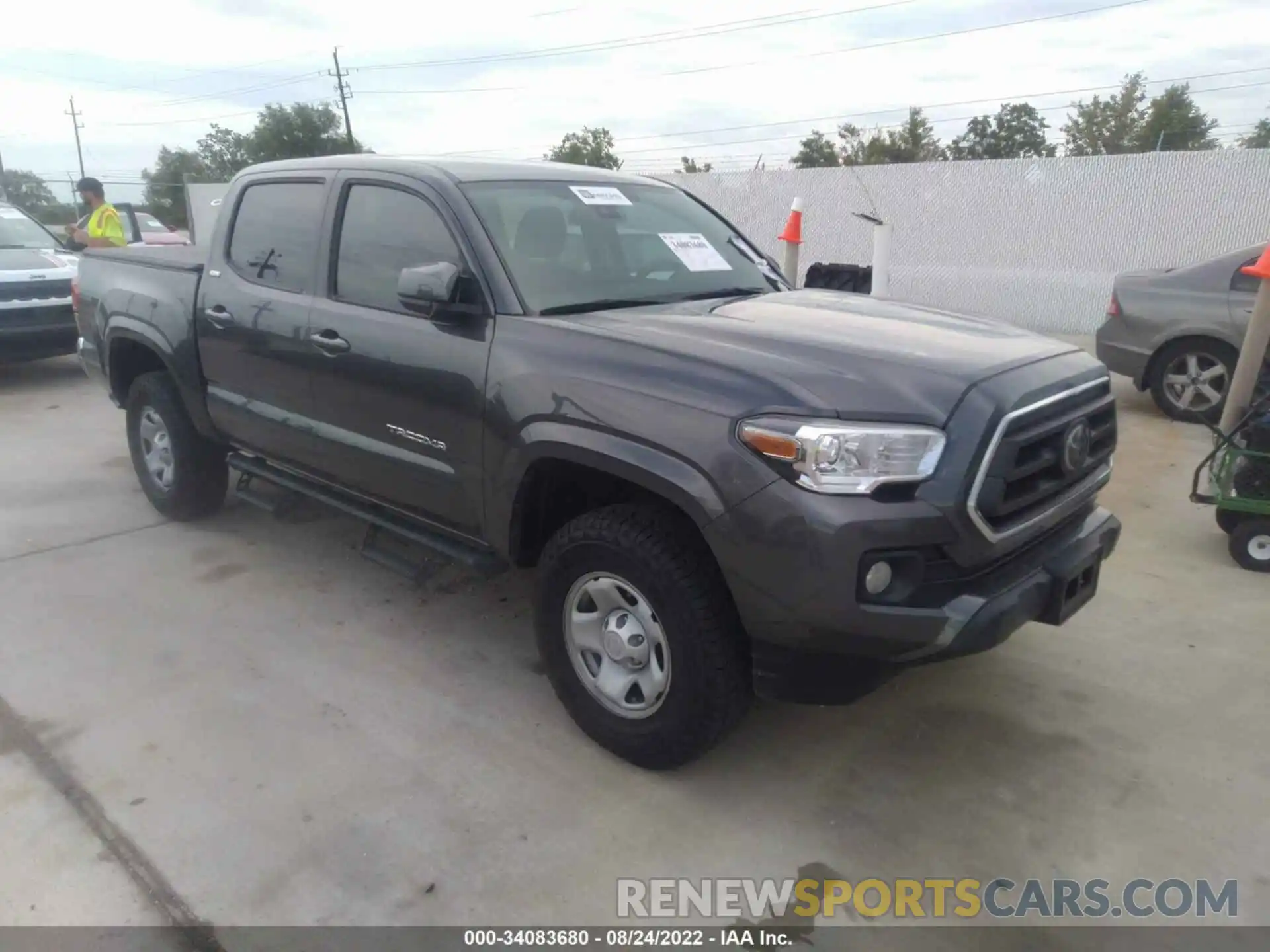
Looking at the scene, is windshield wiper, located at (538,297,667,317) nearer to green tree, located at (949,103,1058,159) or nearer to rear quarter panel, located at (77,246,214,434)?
rear quarter panel, located at (77,246,214,434)

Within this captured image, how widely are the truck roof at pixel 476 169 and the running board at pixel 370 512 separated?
1.34 meters

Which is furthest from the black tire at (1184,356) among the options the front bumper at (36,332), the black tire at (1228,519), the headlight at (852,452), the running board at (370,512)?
the front bumper at (36,332)

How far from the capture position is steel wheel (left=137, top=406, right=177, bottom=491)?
16.9 feet

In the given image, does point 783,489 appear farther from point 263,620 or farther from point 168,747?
point 263,620

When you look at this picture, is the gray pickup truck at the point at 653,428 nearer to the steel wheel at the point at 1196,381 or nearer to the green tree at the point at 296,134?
the steel wheel at the point at 1196,381

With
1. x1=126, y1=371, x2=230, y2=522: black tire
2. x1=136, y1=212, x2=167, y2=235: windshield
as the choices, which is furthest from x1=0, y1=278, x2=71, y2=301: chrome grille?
x1=136, y1=212, x2=167, y2=235: windshield

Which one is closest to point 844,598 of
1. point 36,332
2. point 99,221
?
point 36,332

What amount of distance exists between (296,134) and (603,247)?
59.9 m

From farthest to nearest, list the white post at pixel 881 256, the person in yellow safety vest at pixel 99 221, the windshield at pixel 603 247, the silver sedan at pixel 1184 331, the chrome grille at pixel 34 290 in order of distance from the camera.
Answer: the person in yellow safety vest at pixel 99 221 → the chrome grille at pixel 34 290 → the silver sedan at pixel 1184 331 → the white post at pixel 881 256 → the windshield at pixel 603 247

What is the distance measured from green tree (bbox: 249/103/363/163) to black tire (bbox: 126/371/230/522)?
5387 cm

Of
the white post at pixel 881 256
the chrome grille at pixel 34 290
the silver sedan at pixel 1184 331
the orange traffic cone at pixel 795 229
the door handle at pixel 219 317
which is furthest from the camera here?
the chrome grille at pixel 34 290

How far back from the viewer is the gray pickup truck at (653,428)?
2469 millimetres

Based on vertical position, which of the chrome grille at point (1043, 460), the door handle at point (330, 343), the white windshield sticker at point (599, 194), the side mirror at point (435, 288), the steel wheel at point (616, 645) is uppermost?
the white windshield sticker at point (599, 194)

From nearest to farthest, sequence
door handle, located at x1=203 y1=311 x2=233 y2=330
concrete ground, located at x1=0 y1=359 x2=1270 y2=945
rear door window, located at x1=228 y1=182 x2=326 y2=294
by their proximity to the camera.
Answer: concrete ground, located at x1=0 y1=359 x2=1270 y2=945 → rear door window, located at x1=228 y1=182 x2=326 y2=294 → door handle, located at x1=203 y1=311 x2=233 y2=330
